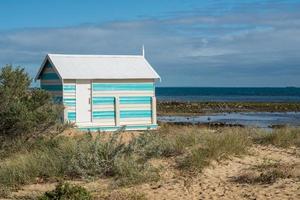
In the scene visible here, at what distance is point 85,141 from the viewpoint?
47.2 ft

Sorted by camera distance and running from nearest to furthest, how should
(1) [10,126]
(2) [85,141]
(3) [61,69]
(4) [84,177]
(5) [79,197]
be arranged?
(5) [79,197] → (4) [84,177] → (2) [85,141] → (1) [10,126] → (3) [61,69]

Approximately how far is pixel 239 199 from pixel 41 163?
456cm

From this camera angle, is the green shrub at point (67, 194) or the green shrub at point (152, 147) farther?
the green shrub at point (152, 147)

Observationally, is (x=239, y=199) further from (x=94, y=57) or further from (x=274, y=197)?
(x=94, y=57)

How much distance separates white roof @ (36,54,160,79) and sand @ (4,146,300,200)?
27.8ft

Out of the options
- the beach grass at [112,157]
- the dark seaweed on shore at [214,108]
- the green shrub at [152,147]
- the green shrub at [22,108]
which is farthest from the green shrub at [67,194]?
the dark seaweed on shore at [214,108]

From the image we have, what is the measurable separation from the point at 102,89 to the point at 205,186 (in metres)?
10.7

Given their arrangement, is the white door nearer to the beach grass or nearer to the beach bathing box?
the beach bathing box

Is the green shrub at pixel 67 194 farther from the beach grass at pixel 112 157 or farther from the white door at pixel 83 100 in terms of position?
the white door at pixel 83 100

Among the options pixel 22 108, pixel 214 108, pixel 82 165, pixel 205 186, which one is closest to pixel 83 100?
pixel 22 108

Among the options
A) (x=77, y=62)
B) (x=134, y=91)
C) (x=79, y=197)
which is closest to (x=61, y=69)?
(x=77, y=62)

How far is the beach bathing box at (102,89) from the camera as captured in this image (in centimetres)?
2189

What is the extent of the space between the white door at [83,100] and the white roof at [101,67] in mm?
295

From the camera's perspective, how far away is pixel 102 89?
882 inches
